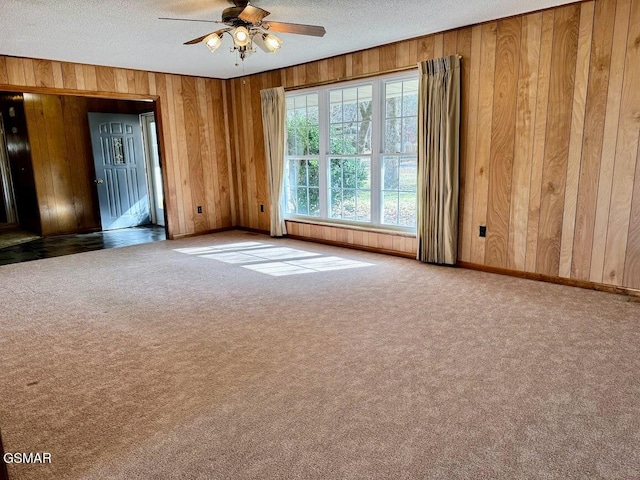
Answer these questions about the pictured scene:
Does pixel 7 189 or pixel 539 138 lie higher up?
pixel 539 138

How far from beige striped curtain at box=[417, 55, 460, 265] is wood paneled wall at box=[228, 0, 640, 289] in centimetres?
11

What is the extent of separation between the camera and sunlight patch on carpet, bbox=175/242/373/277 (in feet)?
14.7

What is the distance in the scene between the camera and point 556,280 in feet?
12.5

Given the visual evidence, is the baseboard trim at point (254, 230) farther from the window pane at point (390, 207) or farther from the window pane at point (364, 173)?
the window pane at point (390, 207)

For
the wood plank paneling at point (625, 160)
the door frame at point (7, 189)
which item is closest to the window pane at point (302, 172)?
the wood plank paneling at point (625, 160)

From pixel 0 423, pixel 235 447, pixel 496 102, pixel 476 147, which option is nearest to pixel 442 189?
pixel 476 147

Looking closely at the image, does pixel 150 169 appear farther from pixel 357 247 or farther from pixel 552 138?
pixel 552 138

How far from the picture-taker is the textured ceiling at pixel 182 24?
10.8ft

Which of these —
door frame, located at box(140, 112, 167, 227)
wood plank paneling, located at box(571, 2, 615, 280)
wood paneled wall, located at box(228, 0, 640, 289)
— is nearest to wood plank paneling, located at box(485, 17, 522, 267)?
wood paneled wall, located at box(228, 0, 640, 289)

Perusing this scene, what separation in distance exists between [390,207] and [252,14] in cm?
267

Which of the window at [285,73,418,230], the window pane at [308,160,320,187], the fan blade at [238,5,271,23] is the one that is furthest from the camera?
the window pane at [308,160,320,187]

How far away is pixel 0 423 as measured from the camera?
6.46 feet

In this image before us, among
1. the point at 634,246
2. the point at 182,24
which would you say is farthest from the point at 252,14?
the point at 634,246

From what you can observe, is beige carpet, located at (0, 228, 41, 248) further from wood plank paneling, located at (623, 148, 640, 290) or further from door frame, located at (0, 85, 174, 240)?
wood plank paneling, located at (623, 148, 640, 290)
